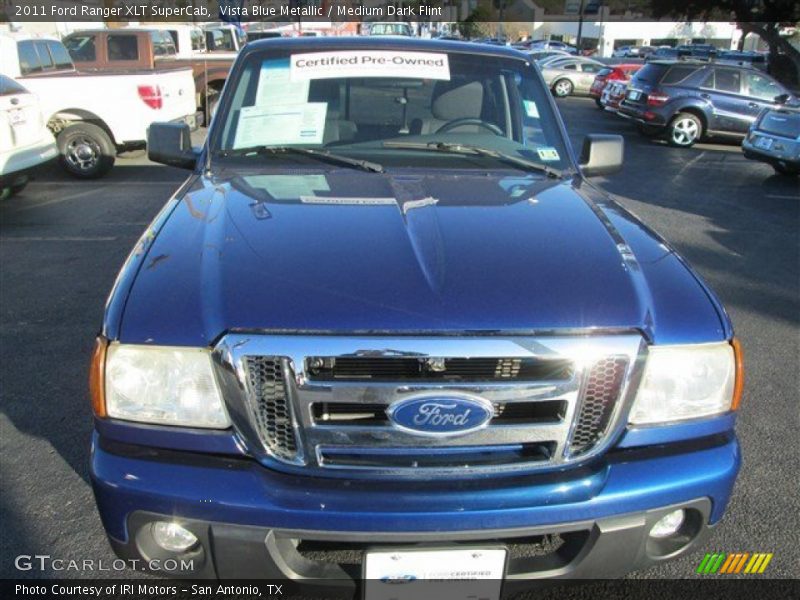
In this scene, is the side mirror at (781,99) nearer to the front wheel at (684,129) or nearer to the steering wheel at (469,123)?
the front wheel at (684,129)

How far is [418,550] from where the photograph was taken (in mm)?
1845

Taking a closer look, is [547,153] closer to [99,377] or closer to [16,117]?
[99,377]

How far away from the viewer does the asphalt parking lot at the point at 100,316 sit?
9.36ft

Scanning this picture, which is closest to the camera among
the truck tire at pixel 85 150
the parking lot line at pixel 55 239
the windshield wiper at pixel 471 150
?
the windshield wiper at pixel 471 150

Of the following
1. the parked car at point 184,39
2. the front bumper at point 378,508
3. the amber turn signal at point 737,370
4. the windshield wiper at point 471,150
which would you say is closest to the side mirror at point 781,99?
the parked car at point 184,39

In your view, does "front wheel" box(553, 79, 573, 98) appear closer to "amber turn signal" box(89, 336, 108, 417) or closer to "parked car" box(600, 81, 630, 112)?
"parked car" box(600, 81, 630, 112)

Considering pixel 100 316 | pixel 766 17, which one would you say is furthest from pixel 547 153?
pixel 766 17

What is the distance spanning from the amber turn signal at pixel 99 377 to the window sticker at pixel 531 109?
238 cm

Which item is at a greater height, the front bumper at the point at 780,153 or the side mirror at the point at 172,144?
the side mirror at the point at 172,144

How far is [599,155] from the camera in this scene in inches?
140

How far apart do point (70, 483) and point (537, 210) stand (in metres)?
2.29

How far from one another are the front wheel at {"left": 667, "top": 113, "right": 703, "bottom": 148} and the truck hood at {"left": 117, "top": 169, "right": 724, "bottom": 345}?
517 inches

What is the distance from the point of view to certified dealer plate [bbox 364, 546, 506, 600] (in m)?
1.85

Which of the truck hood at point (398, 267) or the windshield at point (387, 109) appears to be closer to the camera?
the truck hood at point (398, 267)
